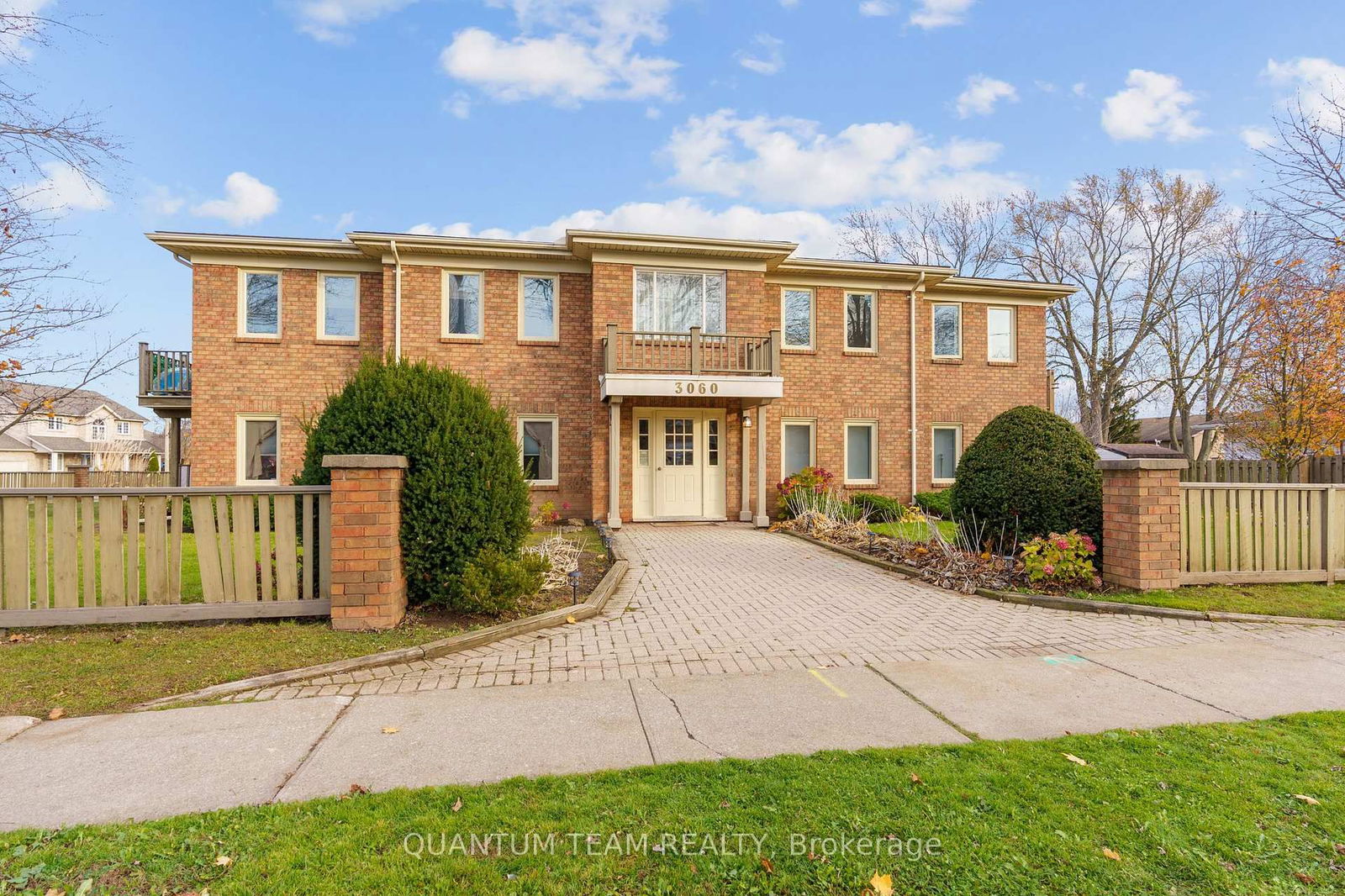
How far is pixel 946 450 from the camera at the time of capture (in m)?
15.8

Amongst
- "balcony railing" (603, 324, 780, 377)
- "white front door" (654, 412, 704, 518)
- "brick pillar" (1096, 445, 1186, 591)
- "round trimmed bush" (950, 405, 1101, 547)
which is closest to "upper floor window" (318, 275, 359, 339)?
"balcony railing" (603, 324, 780, 377)

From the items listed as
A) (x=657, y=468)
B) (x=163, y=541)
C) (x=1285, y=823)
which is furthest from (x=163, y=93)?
(x=1285, y=823)

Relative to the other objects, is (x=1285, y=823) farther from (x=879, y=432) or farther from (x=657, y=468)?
(x=879, y=432)

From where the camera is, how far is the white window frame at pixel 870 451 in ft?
49.5

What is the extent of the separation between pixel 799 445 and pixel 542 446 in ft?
19.4

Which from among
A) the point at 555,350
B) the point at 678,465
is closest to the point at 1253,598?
the point at 678,465

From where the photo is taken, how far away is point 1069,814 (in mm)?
2457

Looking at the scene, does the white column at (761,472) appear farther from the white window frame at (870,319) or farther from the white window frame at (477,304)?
the white window frame at (477,304)

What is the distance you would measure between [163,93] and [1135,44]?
13850mm

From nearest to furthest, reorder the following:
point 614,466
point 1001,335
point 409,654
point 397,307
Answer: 1. point 409,654
2. point 614,466
3. point 397,307
4. point 1001,335

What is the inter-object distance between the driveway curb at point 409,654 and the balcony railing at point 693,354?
22.6 ft

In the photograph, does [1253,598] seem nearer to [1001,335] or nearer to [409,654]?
[409,654]

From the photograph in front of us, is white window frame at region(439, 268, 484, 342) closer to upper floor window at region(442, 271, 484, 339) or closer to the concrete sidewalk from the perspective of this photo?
upper floor window at region(442, 271, 484, 339)

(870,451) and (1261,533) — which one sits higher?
(870,451)
